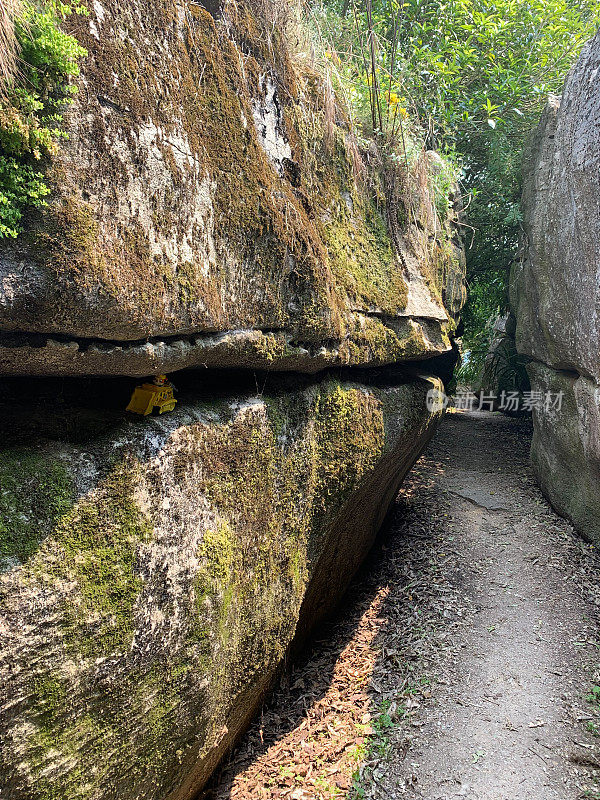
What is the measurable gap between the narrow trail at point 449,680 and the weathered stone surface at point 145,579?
69 cm

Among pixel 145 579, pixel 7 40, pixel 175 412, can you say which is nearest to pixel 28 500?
pixel 145 579

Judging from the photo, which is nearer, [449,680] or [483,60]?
[449,680]

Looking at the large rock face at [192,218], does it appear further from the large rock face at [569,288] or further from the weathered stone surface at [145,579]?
the large rock face at [569,288]

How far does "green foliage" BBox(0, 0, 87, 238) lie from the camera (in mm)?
1900

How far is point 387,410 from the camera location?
5199mm

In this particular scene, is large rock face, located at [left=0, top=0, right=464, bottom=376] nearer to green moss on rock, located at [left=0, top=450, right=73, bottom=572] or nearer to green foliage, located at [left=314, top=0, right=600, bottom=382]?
green moss on rock, located at [left=0, top=450, right=73, bottom=572]

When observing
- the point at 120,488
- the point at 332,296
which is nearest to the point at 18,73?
the point at 120,488

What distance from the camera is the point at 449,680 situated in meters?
4.52

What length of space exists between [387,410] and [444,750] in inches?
115

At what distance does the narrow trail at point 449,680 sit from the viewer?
379 centimetres

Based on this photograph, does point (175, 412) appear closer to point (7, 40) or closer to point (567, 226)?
point (7, 40)

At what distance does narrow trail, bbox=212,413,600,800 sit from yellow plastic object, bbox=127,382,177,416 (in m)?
2.97

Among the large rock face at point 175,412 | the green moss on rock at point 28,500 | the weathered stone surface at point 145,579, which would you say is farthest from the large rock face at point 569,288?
the green moss on rock at point 28,500

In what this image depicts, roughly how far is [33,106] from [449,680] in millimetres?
5042
